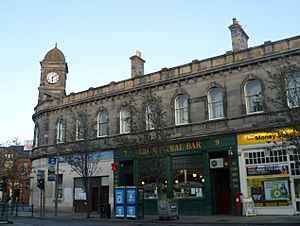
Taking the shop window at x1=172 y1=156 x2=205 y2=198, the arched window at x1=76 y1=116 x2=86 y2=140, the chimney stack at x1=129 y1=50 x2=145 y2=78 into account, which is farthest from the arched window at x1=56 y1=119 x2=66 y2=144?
the shop window at x1=172 y1=156 x2=205 y2=198

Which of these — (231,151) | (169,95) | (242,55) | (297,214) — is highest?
(242,55)

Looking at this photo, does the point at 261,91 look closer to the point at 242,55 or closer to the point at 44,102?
the point at 242,55

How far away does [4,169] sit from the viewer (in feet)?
111

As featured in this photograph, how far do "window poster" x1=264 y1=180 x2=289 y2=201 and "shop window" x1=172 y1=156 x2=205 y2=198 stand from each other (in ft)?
13.7

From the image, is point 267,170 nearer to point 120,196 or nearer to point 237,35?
point 120,196

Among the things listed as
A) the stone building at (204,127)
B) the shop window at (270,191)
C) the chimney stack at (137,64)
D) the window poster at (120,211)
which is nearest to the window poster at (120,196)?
the window poster at (120,211)

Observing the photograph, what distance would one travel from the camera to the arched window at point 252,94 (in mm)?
21942

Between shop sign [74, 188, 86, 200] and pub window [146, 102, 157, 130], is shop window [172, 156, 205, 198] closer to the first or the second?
pub window [146, 102, 157, 130]

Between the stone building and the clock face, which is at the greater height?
the clock face

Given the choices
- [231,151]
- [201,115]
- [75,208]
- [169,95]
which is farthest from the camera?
[75,208]

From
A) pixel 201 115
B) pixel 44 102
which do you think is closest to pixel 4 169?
pixel 44 102

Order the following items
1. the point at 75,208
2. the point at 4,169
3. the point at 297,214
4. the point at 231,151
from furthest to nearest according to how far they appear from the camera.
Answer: the point at 4,169 → the point at 75,208 → the point at 231,151 → the point at 297,214

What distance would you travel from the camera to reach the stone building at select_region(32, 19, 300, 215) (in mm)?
21297

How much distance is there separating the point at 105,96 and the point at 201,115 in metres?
9.06
